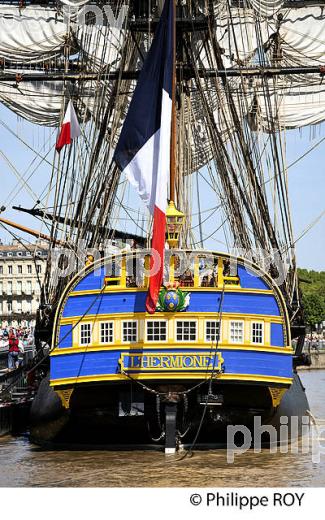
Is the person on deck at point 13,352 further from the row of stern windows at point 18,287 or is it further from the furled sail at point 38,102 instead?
the row of stern windows at point 18,287

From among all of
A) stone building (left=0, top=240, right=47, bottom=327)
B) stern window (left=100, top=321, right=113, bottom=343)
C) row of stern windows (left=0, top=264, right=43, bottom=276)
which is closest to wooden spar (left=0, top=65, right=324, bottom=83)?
stern window (left=100, top=321, right=113, bottom=343)

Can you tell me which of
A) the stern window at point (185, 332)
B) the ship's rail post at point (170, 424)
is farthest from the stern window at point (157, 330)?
the ship's rail post at point (170, 424)

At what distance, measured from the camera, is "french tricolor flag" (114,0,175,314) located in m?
23.5

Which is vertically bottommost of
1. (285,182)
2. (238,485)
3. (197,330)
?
(238,485)

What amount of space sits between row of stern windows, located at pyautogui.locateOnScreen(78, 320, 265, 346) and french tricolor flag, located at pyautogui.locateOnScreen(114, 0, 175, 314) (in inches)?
29.9

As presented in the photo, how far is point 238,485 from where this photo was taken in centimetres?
2067

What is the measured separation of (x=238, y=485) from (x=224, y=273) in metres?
5.69

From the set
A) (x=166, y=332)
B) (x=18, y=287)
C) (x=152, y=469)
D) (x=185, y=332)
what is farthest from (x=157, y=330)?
(x=18, y=287)

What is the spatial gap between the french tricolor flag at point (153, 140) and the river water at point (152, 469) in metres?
2.97

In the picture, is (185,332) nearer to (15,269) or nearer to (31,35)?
(31,35)

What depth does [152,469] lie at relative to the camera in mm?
22484

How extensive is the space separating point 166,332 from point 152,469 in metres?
2.82

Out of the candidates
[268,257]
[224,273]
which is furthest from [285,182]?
[224,273]
